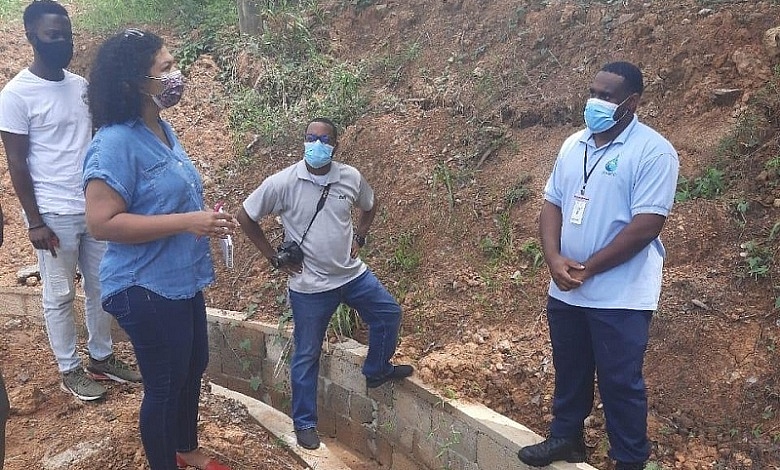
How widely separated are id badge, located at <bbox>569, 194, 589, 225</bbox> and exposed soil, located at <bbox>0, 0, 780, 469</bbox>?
126 cm

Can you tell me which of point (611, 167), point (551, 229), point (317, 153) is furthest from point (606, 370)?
point (317, 153)

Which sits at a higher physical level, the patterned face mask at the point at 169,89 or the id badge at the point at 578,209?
the patterned face mask at the point at 169,89

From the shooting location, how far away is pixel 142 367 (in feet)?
8.89

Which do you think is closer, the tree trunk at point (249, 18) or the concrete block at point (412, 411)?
the concrete block at point (412, 411)

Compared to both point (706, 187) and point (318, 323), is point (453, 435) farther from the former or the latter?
point (706, 187)

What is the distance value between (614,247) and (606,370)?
0.52m

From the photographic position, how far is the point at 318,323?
3.70 metres

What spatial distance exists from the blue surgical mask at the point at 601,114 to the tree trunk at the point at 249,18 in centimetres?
570

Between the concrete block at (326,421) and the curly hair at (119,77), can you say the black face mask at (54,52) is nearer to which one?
the curly hair at (119,77)

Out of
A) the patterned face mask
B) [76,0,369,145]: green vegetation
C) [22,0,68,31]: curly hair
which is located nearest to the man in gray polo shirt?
the patterned face mask

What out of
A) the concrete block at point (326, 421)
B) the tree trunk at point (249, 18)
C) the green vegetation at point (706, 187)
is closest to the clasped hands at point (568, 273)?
the green vegetation at point (706, 187)

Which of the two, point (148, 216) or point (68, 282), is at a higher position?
point (148, 216)

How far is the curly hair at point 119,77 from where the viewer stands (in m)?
2.56

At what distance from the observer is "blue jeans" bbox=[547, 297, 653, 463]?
2721mm
